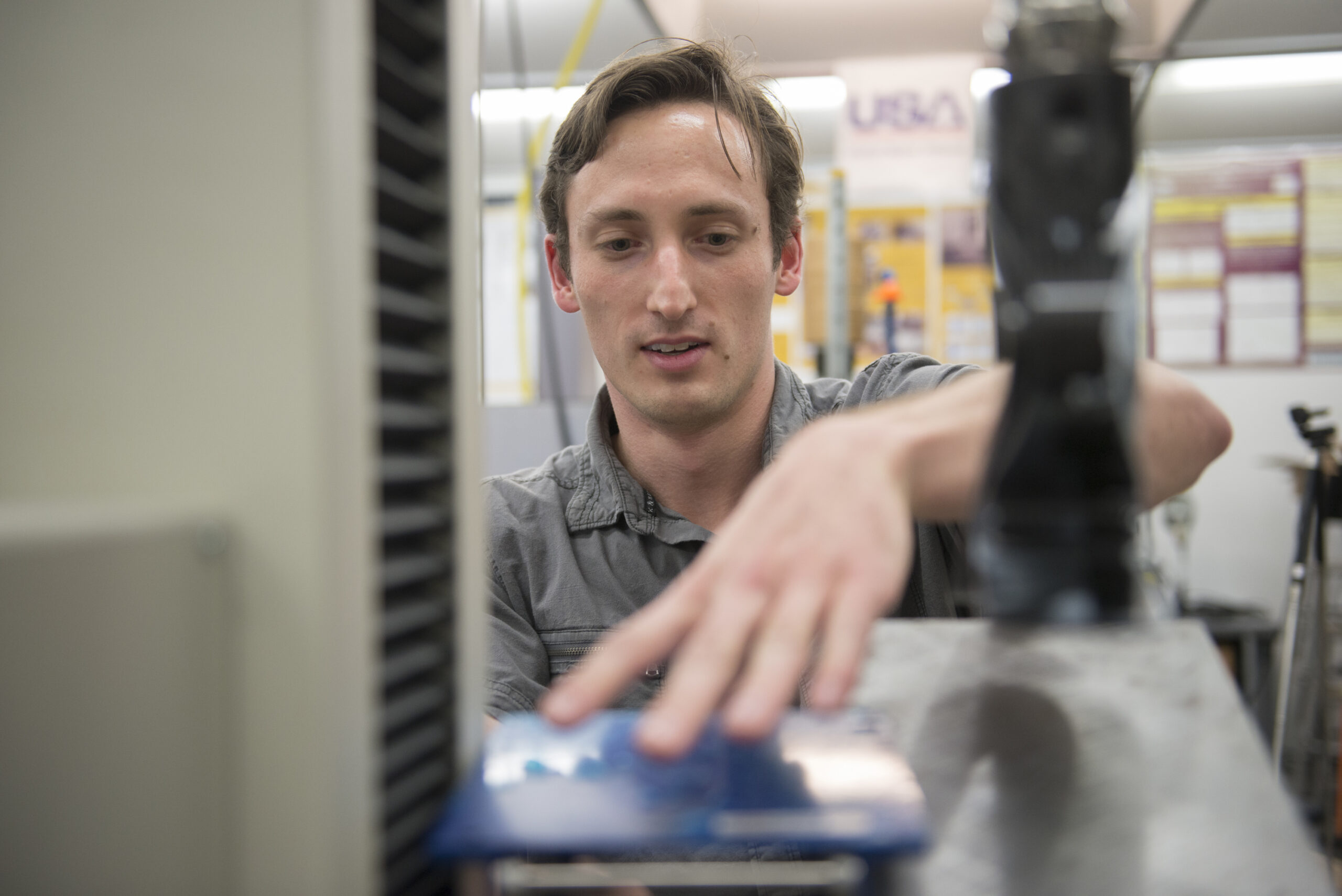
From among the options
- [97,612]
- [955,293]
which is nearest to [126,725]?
[97,612]

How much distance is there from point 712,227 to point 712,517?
0.39 m

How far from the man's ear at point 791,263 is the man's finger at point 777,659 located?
1.08 m

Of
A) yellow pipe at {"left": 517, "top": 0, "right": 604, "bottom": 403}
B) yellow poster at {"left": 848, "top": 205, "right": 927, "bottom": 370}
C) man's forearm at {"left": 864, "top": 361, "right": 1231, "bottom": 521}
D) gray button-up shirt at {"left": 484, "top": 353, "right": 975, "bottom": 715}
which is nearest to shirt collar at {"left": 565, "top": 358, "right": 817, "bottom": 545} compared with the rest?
gray button-up shirt at {"left": 484, "top": 353, "right": 975, "bottom": 715}

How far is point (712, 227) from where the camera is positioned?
1.21 meters

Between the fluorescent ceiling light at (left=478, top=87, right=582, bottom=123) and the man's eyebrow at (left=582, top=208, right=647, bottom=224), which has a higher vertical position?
the fluorescent ceiling light at (left=478, top=87, right=582, bottom=123)

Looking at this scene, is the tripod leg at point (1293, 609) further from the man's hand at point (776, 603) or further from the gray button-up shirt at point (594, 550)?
the man's hand at point (776, 603)

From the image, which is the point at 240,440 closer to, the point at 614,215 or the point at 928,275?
the point at 614,215

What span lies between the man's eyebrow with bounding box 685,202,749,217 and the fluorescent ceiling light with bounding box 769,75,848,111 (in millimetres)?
1068

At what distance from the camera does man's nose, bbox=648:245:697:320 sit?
1162 mm

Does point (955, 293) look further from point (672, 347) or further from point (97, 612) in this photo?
point (97, 612)

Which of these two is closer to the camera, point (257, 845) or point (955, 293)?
point (257, 845)

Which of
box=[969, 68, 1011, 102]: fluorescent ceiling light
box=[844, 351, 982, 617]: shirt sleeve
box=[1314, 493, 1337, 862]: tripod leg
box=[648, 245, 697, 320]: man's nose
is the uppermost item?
box=[969, 68, 1011, 102]: fluorescent ceiling light

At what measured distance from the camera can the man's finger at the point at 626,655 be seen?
375 millimetres

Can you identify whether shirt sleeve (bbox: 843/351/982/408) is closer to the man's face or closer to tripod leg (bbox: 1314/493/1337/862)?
the man's face
